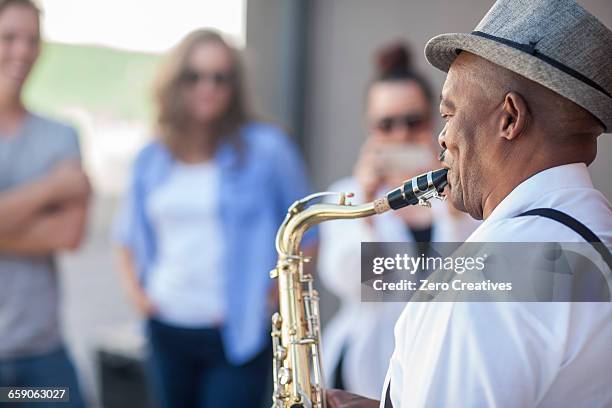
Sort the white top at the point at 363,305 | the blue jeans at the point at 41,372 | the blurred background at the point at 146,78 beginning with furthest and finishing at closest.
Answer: the blurred background at the point at 146,78, the white top at the point at 363,305, the blue jeans at the point at 41,372

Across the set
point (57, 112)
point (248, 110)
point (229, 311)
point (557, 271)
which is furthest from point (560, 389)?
point (57, 112)

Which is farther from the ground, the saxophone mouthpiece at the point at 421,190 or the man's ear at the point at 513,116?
the man's ear at the point at 513,116

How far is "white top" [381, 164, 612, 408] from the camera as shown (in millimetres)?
1314

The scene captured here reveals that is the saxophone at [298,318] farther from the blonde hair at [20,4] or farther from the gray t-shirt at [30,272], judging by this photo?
the blonde hair at [20,4]

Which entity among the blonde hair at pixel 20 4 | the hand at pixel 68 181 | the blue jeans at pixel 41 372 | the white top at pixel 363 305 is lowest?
the blue jeans at pixel 41 372

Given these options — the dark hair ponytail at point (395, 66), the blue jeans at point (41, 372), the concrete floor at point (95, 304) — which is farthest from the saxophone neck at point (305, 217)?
the concrete floor at point (95, 304)

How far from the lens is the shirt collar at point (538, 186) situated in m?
1.47

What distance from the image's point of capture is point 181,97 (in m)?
3.61

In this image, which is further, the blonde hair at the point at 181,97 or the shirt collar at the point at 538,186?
the blonde hair at the point at 181,97

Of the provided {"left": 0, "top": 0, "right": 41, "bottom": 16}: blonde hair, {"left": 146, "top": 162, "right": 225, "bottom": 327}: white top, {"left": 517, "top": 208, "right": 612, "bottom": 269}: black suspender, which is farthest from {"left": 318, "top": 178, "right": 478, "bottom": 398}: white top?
{"left": 517, "top": 208, "right": 612, "bottom": 269}: black suspender

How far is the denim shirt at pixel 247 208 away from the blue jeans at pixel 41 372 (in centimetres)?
61

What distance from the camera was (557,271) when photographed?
4.64ft

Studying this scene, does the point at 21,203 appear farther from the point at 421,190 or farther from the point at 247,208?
the point at 421,190

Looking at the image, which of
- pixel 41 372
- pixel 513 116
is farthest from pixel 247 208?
pixel 513 116
